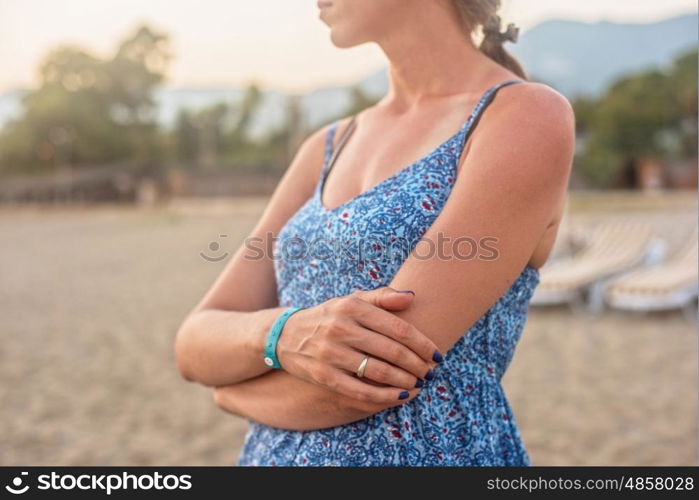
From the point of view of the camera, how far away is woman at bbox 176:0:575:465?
113 centimetres

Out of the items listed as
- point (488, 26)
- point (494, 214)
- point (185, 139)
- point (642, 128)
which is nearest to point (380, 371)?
point (494, 214)

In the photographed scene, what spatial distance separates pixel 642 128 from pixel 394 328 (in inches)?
1463

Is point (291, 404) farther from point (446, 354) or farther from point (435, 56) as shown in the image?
point (435, 56)

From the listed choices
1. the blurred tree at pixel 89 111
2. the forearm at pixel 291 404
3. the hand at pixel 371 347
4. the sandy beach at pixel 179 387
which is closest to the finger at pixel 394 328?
the hand at pixel 371 347

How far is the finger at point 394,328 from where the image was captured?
1086 millimetres

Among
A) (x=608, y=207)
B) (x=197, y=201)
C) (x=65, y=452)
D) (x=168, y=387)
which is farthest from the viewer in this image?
(x=197, y=201)

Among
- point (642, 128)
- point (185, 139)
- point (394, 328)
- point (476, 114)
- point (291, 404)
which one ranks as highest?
point (185, 139)

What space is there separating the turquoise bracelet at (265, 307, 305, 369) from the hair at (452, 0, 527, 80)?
2.01 feet

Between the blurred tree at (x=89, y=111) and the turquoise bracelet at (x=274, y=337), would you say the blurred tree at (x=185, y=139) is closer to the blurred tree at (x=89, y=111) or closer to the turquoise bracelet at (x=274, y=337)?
the blurred tree at (x=89, y=111)

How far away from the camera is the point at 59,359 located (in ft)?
20.2

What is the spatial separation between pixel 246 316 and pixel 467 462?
1.53 feet

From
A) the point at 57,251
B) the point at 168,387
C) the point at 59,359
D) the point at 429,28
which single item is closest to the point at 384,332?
the point at 429,28

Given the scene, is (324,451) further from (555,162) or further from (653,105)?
(653,105)

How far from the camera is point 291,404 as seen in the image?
125cm
